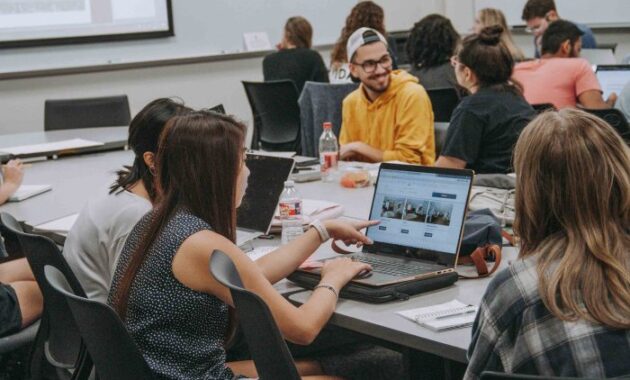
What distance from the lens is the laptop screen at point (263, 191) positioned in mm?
2904

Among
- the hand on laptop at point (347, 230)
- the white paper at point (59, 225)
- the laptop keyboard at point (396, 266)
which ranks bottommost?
the white paper at point (59, 225)

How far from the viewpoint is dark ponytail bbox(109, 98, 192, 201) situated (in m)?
2.61

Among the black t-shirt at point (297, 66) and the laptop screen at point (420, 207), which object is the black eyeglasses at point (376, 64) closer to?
the laptop screen at point (420, 207)

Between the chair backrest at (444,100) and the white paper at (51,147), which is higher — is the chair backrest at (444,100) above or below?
above

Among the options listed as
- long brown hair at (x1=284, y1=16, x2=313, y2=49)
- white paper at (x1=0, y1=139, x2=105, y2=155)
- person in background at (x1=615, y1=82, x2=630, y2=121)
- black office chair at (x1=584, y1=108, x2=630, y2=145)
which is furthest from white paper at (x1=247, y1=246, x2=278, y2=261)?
long brown hair at (x1=284, y1=16, x2=313, y2=49)

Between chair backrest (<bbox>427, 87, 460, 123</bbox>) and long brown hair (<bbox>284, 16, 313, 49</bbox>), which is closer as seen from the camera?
chair backrest (<bbox>427, 87, 460, 123</bbox>)

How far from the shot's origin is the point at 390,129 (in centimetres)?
431

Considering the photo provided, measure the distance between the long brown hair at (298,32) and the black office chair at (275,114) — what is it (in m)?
0.69

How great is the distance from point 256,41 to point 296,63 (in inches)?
41.9

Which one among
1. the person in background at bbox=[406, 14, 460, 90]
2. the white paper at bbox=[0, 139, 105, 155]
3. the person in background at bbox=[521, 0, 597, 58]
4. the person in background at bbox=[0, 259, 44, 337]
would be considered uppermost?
the person in background at bbox=[521, 0, 597, 58]

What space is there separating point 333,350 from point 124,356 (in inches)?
64.7

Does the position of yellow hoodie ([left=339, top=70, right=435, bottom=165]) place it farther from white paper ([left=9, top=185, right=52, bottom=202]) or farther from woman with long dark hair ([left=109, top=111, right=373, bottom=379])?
woman with long dark hair ([left=109, top=111, right=373, bottom=379])

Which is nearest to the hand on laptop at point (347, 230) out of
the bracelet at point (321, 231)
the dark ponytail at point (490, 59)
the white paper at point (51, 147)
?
the bracelet at point (321, 231)

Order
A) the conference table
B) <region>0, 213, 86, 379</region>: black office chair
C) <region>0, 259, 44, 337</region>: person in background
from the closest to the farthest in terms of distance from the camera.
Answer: the conference table < <region>0, 213, 86, 379</region>: black office chair < <region>0, 259, 44, 337</region>: person in background
